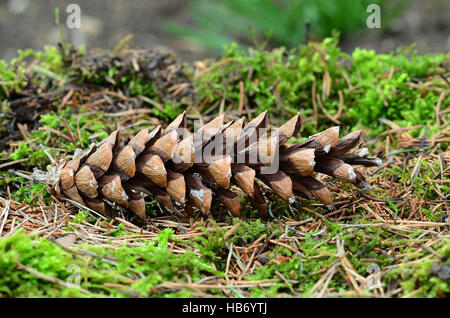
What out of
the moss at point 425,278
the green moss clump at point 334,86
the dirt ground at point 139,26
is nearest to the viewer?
the moss at point 425,278

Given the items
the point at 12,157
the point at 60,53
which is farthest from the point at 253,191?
the point at 60,53

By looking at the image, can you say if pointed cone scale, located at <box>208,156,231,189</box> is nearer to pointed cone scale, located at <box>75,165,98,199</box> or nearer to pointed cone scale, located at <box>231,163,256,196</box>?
pointed cone scale, located at <box>231,163,256,196</box>

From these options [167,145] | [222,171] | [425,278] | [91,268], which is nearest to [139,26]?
[167,145]

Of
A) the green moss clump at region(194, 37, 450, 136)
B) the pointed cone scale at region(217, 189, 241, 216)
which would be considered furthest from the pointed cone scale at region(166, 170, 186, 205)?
the green moss clump at region(194, 37, 450, 136)

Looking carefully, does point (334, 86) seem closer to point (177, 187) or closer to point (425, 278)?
point (177, 187)

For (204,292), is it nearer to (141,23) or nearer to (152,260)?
(152,260)

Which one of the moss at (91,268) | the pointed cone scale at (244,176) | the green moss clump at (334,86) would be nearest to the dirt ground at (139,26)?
the green moss clump at (334,86)

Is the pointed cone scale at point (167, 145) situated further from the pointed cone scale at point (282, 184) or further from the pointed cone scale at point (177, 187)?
the pointed cone scale at point (282, 184)
